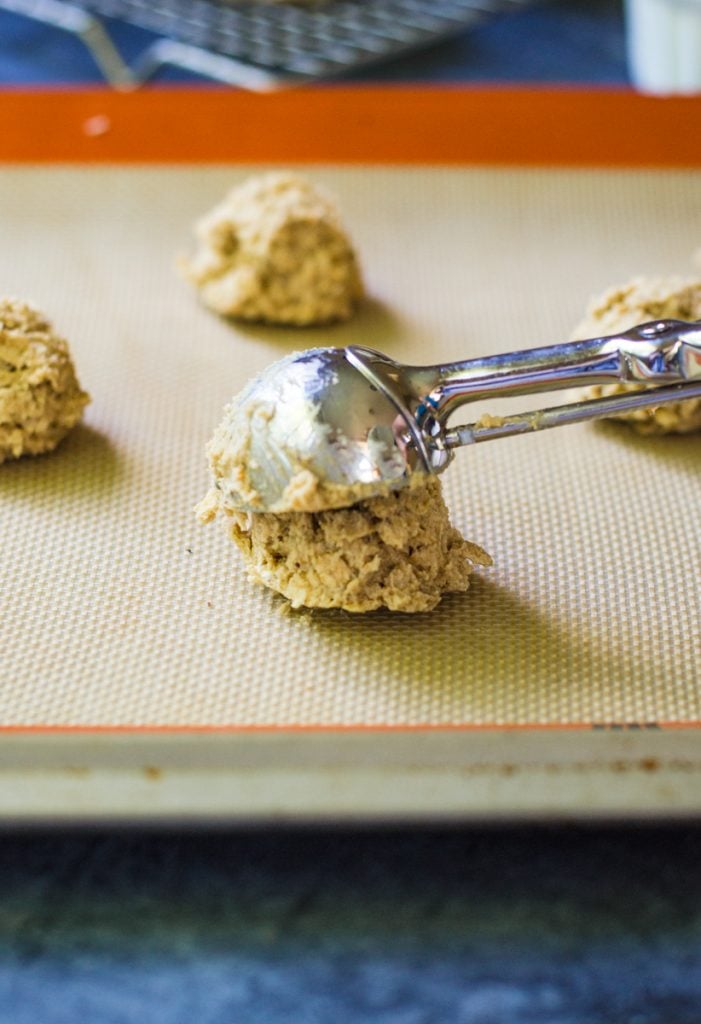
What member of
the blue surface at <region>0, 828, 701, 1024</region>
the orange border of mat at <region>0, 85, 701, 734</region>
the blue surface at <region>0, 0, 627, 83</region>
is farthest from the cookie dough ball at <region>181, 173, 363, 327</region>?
the blue surface at <region>0, 0, 627, 83</region>

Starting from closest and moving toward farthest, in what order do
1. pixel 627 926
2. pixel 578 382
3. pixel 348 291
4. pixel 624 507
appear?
1. pixel 627 926
2. pixel 578 382
3. pixel 624 507
4. pixel 348 291

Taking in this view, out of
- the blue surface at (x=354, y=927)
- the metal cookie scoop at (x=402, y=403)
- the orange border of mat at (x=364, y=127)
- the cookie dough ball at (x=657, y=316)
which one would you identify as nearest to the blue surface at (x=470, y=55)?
the orange border of mat at (x=364, y=127)

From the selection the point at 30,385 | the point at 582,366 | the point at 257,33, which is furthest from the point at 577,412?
the point at 257,33

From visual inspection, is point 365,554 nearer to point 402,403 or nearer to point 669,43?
point 402,403

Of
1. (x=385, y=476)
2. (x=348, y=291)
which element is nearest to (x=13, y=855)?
(x=385, y=476)

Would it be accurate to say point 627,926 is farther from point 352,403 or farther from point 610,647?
point 352,403

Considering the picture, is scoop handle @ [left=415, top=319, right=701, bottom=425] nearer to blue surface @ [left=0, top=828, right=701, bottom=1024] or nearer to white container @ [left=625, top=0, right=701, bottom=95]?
blue surface @ [left=0, top=828, right=701, bottom=1024]
